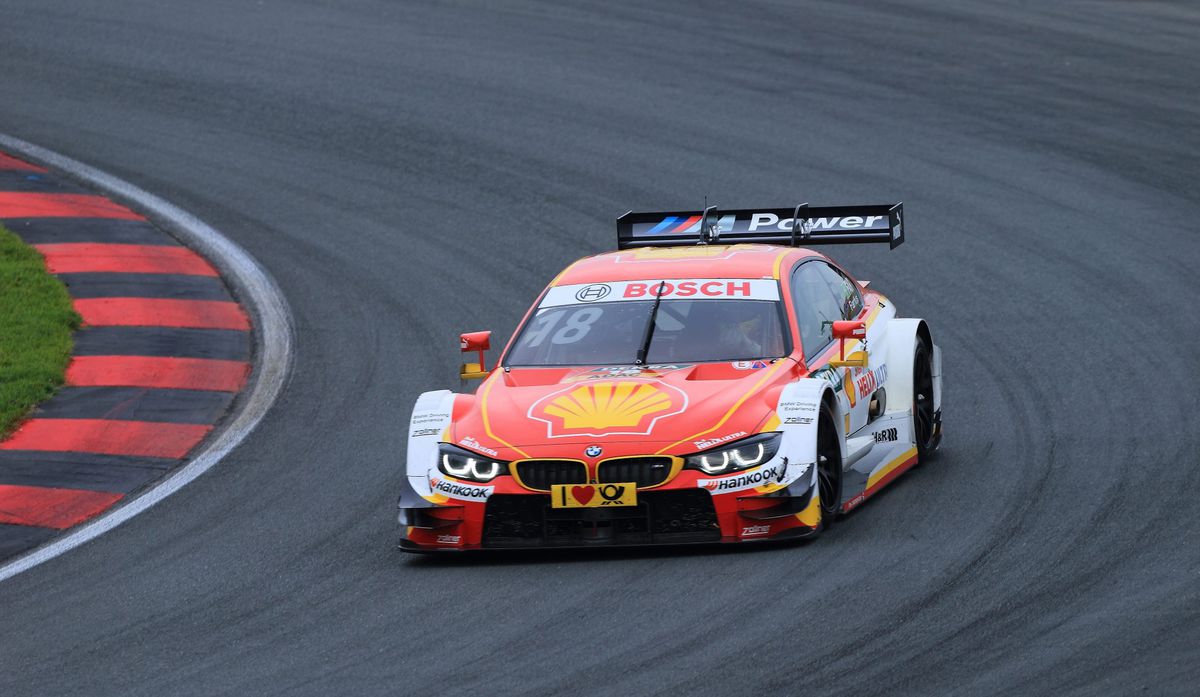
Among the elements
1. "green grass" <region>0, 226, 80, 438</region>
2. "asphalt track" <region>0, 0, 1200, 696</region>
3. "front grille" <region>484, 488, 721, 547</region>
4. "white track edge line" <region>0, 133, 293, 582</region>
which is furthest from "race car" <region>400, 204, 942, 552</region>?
"green grass" <region>0, 226, 80, 438</region>

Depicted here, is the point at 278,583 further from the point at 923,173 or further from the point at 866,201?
the point at 923,173

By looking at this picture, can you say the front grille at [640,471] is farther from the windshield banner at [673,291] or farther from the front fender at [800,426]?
the windshield banner at [673,291]

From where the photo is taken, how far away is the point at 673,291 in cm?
964

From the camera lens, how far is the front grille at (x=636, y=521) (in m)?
8.20

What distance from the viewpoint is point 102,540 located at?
364 inches

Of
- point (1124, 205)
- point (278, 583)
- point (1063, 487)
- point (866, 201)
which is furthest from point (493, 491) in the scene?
point (1124, 205)

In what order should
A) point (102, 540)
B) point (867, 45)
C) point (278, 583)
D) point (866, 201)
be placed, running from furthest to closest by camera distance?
point (867, 45) → point (866, 201) → point (102, 540) → point (278, 583)

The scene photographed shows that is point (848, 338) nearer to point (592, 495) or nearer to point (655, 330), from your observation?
point (655, 330)

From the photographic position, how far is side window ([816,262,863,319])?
10312mm

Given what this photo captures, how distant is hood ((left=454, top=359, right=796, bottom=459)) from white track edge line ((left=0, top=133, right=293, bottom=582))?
2.16 metres

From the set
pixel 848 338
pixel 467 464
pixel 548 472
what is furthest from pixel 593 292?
pixel 548 472

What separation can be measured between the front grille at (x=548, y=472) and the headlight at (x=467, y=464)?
10 cm

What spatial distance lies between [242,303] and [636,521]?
6.80m

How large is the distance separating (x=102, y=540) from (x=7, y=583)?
0.71m
